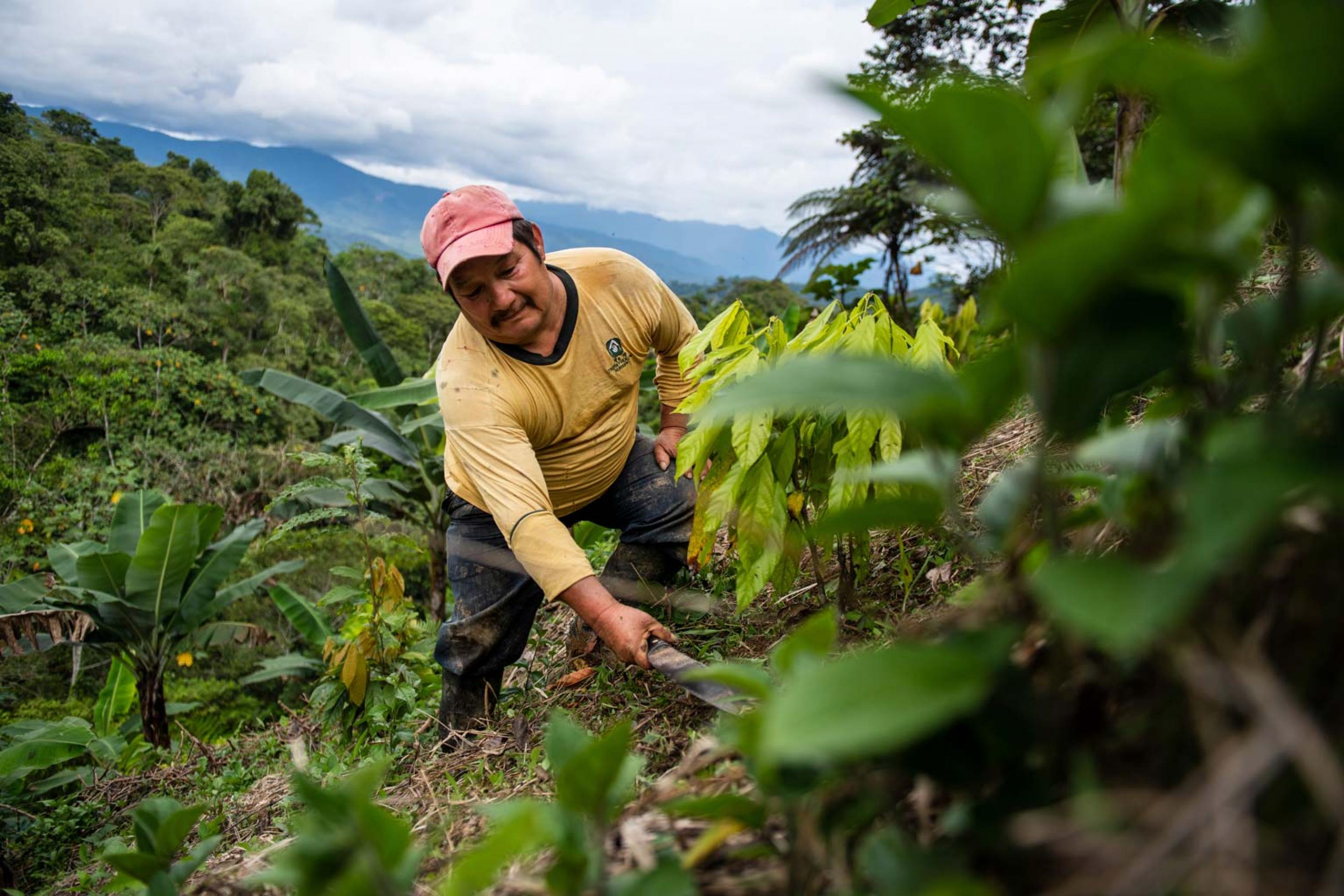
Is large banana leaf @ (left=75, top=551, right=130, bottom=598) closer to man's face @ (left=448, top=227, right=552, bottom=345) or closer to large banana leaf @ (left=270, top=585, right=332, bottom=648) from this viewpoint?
large banana leaf @ (left=270, top=585, right=332, bottom=648)

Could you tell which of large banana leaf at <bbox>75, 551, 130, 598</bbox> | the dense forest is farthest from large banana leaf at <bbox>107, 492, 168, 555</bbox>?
the dense forest

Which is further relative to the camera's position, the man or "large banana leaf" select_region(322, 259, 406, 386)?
"large banana leaf" select_region(322, 259, 406, 386)

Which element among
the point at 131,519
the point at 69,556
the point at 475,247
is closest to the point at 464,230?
the point at 475,247

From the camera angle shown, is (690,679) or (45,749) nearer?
(690,679)

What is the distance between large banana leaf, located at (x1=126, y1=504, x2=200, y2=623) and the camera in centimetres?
496

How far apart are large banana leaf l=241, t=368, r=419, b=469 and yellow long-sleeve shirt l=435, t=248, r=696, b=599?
10.0ft

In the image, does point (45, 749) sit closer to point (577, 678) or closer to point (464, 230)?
point (577, 678)

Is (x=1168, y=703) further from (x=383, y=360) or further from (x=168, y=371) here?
(x=168, y=371)

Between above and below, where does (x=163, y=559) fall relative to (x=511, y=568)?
below

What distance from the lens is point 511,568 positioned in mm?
2807

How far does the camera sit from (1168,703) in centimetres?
51

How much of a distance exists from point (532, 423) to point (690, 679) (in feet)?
5.70

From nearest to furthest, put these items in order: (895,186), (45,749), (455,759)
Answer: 1. (455,759)
2. (45,749)
3. (895,186)

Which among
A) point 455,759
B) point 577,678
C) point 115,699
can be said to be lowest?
point 115,699
